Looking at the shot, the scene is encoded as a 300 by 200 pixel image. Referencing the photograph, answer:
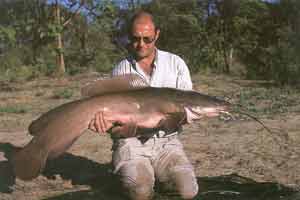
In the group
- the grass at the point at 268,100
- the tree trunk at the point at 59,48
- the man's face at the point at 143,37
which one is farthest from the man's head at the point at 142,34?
the tree trunk at the point at 59,48

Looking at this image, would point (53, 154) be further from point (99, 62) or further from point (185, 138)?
point (99, 62)

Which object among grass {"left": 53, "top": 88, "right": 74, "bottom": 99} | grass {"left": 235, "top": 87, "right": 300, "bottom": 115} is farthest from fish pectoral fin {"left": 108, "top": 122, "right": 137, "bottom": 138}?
grass {"left": 53, "top": 88, "right": 74, "bottom": 99}

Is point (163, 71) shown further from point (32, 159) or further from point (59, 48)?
point (59, 48)

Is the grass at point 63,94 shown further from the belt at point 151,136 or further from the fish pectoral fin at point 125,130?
the fish pectoral fin at point 125,130

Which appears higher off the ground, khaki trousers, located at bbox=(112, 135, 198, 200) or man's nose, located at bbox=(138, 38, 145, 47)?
man's nose, located at bbox=(138, 38, 145, 47)

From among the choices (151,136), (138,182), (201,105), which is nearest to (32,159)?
(138,182)

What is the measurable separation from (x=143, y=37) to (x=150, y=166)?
3.04 ft

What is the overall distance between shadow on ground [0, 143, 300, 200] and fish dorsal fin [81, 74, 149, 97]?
0.96 metres

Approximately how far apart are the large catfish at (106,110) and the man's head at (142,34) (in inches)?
14.1

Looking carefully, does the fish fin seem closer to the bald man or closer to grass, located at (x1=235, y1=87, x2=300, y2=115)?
the bald man

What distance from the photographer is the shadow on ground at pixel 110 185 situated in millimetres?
3928

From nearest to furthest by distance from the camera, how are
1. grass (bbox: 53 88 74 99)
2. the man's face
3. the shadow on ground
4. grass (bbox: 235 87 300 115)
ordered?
the man's face < the shadow on ground < grass (bbox: 235 87 300 115) < grass (bbox: 53 88 74 99)

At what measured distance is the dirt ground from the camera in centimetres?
414

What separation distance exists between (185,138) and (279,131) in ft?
3.69
